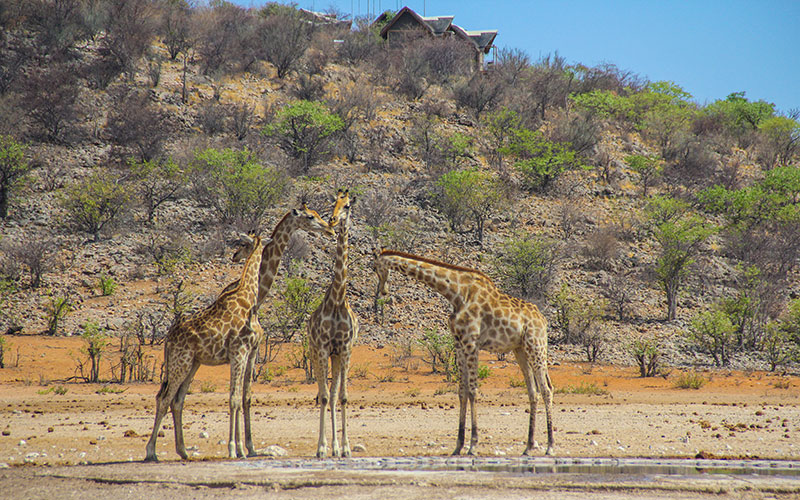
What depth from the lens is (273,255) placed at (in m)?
11.6

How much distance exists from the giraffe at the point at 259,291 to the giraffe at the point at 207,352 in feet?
0.05

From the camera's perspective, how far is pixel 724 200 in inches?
1556

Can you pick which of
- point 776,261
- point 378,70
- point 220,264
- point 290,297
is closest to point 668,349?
point 776,261

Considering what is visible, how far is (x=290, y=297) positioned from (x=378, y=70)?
97.7 feet

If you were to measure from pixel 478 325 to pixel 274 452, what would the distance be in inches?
143

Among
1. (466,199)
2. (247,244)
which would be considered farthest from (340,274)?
(466,199)

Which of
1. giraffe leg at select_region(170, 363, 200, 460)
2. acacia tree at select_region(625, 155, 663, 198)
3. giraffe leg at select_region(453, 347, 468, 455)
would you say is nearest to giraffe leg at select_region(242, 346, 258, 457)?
→ giraffe leg at select_region(170, 363, 200, 460)

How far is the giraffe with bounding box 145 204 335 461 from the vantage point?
9672 millimetres

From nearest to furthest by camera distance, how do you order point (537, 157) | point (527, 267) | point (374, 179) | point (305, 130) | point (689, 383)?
point (689, 383) → point (527, 267) → point (374, 179) → point (305, 130) → point (537, 157)

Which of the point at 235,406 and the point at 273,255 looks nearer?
the point at 235,406

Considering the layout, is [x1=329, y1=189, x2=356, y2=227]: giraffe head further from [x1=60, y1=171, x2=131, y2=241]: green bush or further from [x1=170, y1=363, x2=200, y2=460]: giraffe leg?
[x1=60, y1=171, x2=131, y2=241]: green bush

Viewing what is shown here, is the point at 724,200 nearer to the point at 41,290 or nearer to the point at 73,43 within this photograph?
the point at 41,290

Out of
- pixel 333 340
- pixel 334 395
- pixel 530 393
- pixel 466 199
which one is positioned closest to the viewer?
pixel 334 395

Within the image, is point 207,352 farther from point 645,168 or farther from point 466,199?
point 645,168
